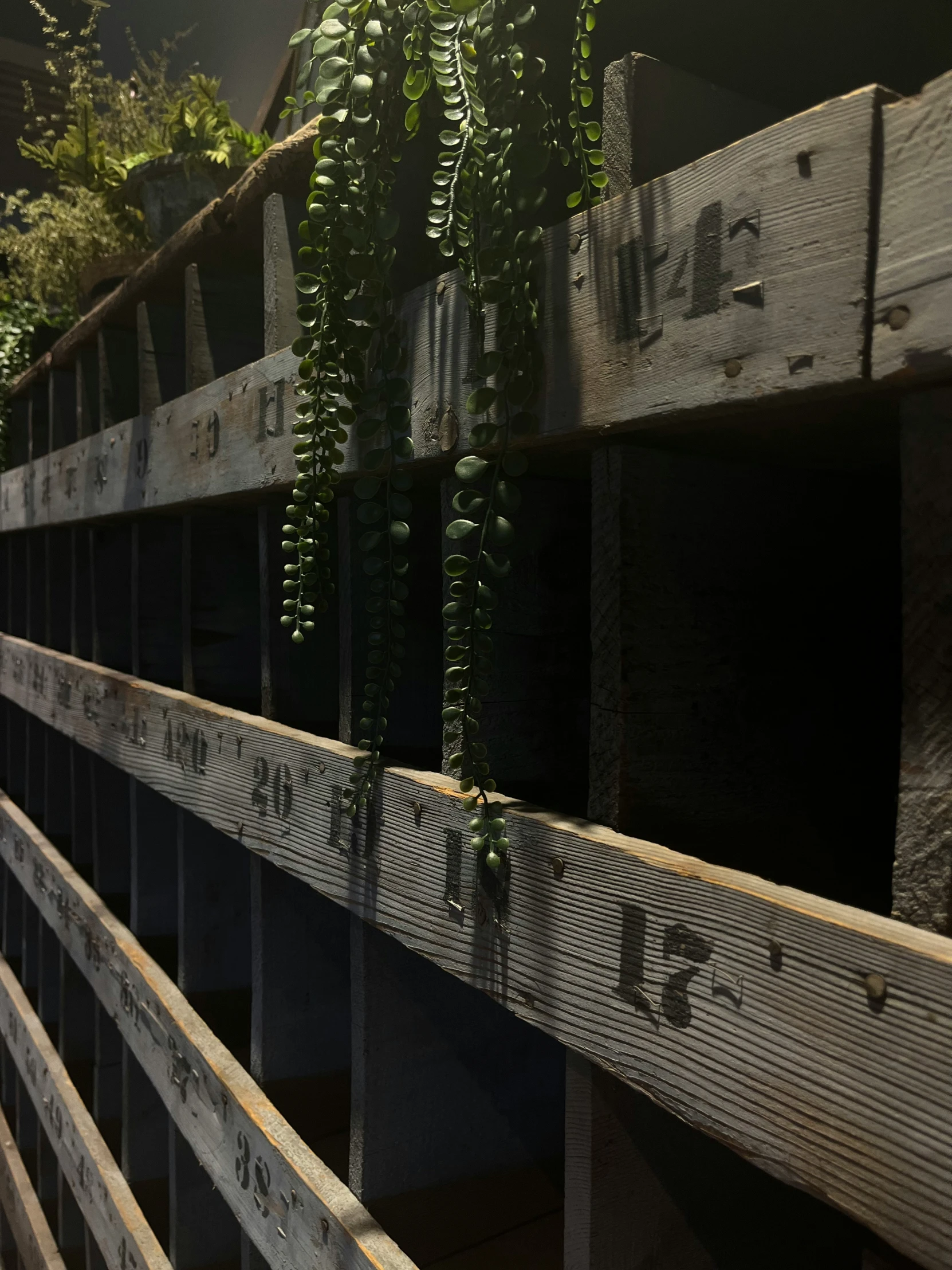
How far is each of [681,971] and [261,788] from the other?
84 cm

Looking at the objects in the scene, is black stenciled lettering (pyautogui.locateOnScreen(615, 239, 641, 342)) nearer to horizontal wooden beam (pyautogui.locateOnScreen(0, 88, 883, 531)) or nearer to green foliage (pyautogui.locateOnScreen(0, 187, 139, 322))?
horizontal wooden beam (pyautogui.locateOnScreen(0, 88, 883, 531))

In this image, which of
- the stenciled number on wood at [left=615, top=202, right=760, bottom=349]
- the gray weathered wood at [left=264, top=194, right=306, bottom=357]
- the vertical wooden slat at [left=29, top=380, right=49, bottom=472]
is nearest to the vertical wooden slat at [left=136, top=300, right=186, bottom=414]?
the gray weathered wood at [left=264, top=194, right=306, bottom=357]

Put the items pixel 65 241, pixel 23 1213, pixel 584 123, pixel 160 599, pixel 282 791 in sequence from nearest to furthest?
pixel 584 123
pixel 282 791
pixel 160 599
pixel 65 241
pixel 23 1213

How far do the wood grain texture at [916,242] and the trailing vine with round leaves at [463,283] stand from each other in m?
0.29

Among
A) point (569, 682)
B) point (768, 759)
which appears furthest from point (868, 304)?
point (569, 682)

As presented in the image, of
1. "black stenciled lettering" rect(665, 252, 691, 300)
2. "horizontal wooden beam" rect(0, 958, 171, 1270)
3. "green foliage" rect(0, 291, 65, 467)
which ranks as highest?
"green foliage" rect(0, 291, 65, 467)

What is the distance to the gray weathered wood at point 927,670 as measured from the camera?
623mm

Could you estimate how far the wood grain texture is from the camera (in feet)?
1.91

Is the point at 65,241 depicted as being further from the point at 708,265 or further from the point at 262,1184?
the point at 708,265

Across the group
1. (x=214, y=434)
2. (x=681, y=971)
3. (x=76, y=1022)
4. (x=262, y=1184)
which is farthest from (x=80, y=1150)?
(x=681, y=971)

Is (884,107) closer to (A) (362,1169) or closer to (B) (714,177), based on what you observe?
(B) (714,177)

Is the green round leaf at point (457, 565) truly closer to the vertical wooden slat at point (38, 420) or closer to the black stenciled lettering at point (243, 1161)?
the black stenciled lettering at point (243, 1161)

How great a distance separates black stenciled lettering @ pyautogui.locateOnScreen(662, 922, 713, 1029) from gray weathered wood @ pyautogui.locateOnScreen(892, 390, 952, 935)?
0.16m

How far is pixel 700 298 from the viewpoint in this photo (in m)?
0.74
